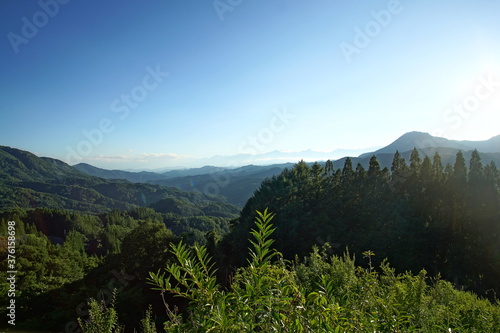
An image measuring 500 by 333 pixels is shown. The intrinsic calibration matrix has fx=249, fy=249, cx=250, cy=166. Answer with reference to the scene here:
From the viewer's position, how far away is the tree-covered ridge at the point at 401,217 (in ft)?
82.1

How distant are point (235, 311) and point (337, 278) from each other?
14.7 feet

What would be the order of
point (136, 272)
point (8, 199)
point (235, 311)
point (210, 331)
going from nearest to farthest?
point (210, 331) < point (235, 311) < point (136, 272) < point (8, 199)

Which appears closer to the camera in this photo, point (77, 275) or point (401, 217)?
point (401, 217)

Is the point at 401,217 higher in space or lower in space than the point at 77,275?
higher

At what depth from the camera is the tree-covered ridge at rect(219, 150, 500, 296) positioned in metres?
25.0

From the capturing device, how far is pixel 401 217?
2795 cm

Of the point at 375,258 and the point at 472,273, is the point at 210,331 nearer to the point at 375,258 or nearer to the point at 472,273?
the point at 375,258

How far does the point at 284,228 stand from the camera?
30.5 m

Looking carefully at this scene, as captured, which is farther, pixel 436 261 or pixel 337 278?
pixel 436 261

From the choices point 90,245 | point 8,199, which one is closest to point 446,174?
point 90,245

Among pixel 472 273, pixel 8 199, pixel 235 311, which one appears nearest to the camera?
pixel 235 311

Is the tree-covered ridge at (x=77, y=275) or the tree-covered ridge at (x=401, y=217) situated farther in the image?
the tree-covered ridge at (x=401, y=217)

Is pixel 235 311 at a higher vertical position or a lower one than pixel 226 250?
higher

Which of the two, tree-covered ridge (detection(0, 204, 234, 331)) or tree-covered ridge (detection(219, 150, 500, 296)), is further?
tree-covered ridge (detection(219, 150, 500, 296))
